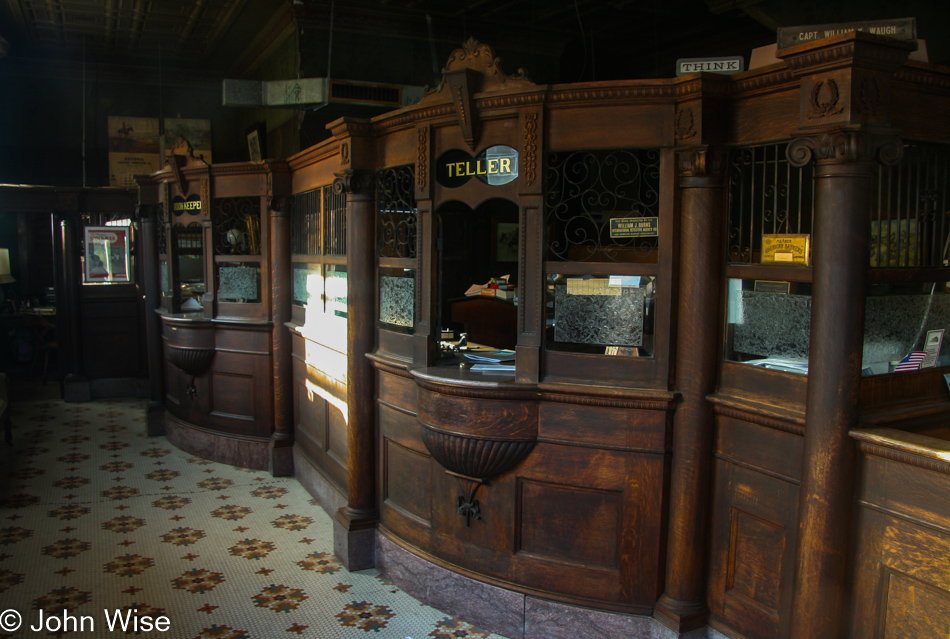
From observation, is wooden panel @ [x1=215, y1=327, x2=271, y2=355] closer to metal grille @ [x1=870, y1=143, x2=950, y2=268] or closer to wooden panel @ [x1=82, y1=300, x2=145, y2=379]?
wooden panel @ [x1=82, y1=300, x2=145, y2=379]

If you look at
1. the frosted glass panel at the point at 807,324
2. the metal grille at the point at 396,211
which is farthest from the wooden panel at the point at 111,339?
the frosted glass panel at the point at 807,324

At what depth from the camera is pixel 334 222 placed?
5.23 metres

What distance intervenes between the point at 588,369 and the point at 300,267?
3416 millimetres

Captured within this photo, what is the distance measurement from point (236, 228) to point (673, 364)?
492 cm

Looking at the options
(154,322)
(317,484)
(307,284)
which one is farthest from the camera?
(154,322)

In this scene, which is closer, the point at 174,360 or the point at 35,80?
the point at 174,360

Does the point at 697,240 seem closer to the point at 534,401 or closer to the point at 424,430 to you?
the point at 534,401

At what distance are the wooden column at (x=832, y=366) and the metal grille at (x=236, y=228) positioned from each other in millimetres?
5004

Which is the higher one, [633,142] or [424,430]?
[633,142]

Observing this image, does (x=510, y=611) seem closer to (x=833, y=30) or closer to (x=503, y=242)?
(x=833, y=30)

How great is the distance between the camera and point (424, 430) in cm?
380

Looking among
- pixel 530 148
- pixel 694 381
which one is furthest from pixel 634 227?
pixel 694 381

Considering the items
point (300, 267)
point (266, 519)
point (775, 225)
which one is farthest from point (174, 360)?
point (775, 225)

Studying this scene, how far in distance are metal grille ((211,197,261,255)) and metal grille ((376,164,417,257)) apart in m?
2.52
